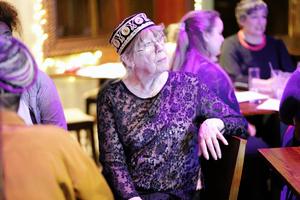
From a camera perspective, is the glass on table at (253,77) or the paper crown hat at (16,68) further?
the glass on table at (253,77)

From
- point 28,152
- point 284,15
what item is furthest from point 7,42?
point 284,15

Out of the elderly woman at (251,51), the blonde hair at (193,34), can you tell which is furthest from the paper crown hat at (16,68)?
the elderly woman at (251,51)

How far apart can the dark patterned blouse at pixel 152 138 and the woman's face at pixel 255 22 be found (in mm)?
1705

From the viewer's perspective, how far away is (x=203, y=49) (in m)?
2.63

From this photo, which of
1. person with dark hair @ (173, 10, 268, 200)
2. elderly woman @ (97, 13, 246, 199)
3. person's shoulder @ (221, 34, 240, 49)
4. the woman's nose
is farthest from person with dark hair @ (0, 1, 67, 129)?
person's shoulder @ (221, 34, 240, 49)

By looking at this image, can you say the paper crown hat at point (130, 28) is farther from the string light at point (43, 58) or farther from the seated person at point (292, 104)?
the string light at point (43, 58)

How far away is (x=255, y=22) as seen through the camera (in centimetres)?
356

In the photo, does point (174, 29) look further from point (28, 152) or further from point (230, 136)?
point (28, 152)

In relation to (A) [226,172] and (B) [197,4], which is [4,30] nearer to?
(A) [226,172]

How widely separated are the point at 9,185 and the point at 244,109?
1.84m

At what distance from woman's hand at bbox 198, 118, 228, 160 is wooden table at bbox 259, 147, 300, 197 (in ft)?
0.61

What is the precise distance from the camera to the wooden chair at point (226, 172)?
5.89ft

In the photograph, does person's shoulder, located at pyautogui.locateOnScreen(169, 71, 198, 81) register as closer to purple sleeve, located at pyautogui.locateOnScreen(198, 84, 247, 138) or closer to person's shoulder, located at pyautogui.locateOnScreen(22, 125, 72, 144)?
purple sleeve, located at pyautogui.locateOnScreen(198, 84, 247, 138)

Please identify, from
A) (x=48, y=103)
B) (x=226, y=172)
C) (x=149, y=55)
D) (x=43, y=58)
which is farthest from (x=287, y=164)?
(x=43, y=58)
